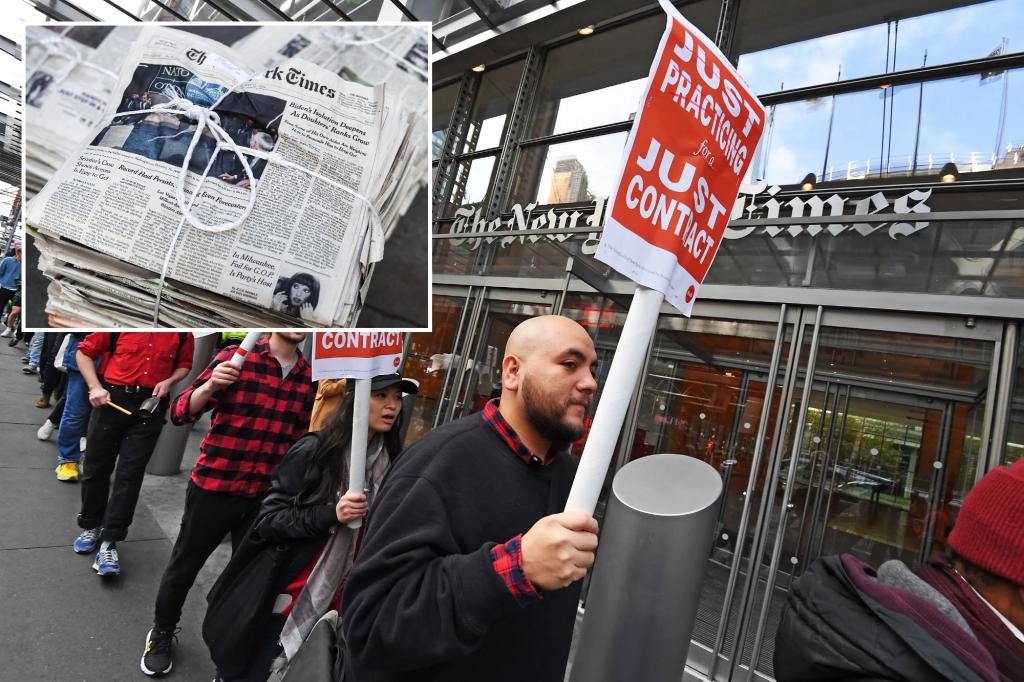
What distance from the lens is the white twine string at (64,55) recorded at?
146 cm

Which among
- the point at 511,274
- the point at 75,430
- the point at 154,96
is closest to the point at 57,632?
the point at 75,430

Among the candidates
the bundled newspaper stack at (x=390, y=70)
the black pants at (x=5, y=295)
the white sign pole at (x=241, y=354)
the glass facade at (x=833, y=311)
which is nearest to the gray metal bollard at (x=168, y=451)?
the glass facade at (x=833, y=311)

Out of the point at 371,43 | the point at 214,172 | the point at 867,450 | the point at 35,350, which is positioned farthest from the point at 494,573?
the point at 35,350

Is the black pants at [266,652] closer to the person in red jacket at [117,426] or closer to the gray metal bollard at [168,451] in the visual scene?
the person in red jacket at [117,426]

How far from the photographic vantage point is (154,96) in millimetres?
1510

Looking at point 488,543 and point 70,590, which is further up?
point 488,543

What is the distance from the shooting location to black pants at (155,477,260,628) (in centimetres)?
286

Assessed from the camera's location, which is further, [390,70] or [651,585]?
[651,585]

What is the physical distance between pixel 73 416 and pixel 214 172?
4616 mm

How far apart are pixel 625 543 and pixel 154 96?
2671mm

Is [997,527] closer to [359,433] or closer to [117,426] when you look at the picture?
[359,433]

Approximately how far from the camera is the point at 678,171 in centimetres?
141

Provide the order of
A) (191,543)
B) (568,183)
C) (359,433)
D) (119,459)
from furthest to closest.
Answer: (568,183)
(119,459)
(191,543)
(359,433)

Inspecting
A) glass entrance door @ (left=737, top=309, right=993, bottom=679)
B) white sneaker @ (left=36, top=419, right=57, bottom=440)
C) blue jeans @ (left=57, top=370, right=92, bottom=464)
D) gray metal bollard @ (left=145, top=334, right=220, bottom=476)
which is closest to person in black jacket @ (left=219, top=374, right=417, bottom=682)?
glass entrance door @ (left=737, top=309, right=993, bottom=679)
